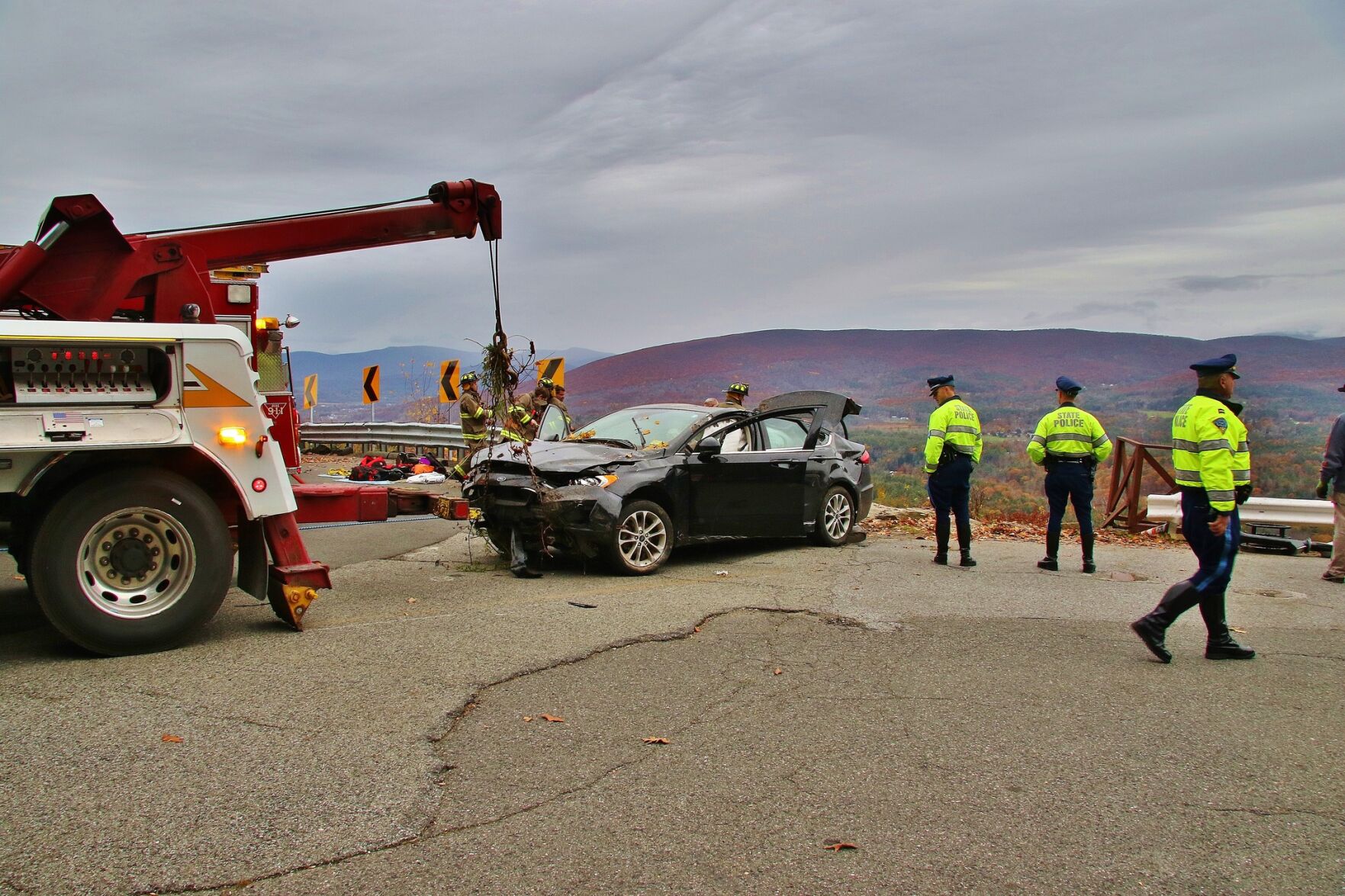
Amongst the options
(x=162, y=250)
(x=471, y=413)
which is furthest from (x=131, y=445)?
(x=471, y=413)

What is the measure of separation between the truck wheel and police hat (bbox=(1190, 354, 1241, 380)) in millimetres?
6113

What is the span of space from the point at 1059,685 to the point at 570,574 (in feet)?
14.3

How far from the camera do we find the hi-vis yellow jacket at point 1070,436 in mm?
9867

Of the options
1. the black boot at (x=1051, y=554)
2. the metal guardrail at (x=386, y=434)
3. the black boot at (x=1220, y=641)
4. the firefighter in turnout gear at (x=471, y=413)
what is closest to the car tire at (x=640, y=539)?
the black boot at (x=1051, y=554)

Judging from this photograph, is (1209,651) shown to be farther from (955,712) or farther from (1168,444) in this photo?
(1168,444)

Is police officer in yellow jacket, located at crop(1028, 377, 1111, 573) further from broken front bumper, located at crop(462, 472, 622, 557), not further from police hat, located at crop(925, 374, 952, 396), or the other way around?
broken front bumper, located at crop(462, 472, 622, 557)

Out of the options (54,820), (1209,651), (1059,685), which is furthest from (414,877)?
(1209,651)

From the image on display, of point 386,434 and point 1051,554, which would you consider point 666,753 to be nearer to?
point 1051,554

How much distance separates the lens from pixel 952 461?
391 inches

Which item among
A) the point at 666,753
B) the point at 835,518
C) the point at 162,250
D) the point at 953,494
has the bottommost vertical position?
the point at 666,753

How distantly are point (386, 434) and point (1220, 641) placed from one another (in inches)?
685

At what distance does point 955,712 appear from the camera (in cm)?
496

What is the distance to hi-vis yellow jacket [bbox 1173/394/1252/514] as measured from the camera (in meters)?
6.10

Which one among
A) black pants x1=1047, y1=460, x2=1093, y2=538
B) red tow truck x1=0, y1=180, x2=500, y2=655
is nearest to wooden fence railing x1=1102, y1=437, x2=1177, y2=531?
black pants x1=1047, y1=460, x2=1093, y2=538
